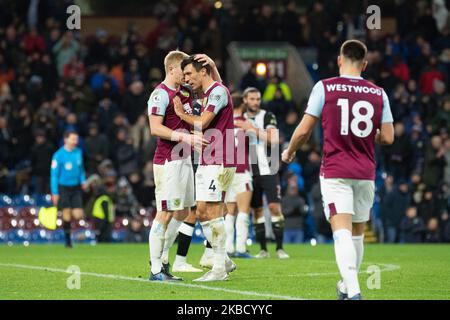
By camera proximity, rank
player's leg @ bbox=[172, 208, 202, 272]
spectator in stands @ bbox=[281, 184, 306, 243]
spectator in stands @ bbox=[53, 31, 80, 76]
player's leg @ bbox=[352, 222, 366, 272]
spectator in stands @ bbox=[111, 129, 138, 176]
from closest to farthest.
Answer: player's leg @ bbox=[352, 222, 366, 272], player's leg @ bbox=[172, 208, 202, 272], spectator in stands @ bbox=[281, 184, 306, 243], spectator in stands @ bbox=[111, 129, 138, 176], spectator in stands @ bbox=[53, 31, 80, 76]

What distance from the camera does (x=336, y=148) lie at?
380 inches

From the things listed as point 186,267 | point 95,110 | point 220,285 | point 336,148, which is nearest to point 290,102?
point 95,110

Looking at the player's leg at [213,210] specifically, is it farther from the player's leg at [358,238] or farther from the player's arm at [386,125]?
the player's arm at [386,125]

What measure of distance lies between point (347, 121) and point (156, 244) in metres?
3.28

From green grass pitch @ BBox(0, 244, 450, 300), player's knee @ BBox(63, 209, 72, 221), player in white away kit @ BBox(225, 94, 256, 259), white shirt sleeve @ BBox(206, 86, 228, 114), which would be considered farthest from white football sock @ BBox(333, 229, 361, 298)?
player's knee @ BBox(63, 209, 72, 221)

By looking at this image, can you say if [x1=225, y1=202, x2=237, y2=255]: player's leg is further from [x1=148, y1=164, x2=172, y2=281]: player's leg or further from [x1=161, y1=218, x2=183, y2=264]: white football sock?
[x1=148, y1=164, x2=172, y2=281]: player's leg

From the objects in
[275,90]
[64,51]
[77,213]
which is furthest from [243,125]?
[64,51]

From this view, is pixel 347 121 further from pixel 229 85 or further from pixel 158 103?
pixel 229 85

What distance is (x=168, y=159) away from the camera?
12.2 metres

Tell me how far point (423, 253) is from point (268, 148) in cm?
332

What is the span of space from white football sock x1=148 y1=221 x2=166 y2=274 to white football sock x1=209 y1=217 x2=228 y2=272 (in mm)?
564

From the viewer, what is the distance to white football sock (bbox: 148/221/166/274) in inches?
474

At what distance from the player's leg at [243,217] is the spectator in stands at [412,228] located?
24.1 feet

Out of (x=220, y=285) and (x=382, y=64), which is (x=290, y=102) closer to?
(x=382, y=64)
